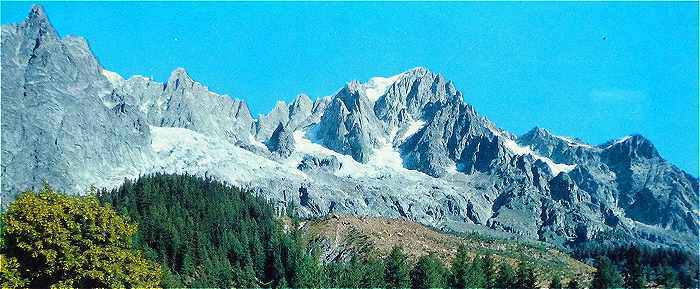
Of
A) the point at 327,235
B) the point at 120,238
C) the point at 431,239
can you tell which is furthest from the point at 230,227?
the point at 120,238

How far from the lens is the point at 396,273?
4070 inches

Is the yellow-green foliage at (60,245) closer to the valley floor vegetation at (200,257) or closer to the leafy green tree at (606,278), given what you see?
the valley floor vegetation at (200,257)

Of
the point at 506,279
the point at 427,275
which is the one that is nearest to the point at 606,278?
the point at 506,279

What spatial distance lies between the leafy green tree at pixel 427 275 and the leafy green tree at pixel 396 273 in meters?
1.48

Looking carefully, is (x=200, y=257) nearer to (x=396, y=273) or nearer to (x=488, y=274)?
(x=396, y=273)

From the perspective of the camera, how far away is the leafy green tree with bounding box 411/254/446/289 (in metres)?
100.0

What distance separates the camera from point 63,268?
37.5 metres

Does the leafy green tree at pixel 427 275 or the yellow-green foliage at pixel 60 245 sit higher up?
the leafy green tree at pixel 427 275

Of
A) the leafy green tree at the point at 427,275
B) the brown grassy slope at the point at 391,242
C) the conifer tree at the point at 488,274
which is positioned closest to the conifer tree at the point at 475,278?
the conifer tree at the point at 488,274

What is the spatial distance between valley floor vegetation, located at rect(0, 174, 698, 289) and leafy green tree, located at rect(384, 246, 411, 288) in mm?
167

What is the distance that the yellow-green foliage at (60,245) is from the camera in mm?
37250

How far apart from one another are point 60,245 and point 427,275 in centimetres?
7190

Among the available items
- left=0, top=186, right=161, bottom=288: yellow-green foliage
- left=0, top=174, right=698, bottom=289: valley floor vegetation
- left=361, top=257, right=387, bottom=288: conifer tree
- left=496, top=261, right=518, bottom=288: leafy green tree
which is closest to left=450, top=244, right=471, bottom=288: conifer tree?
left=0, top=174, right=698, bottom=289: valley floor vegetation

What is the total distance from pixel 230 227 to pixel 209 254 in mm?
22941
